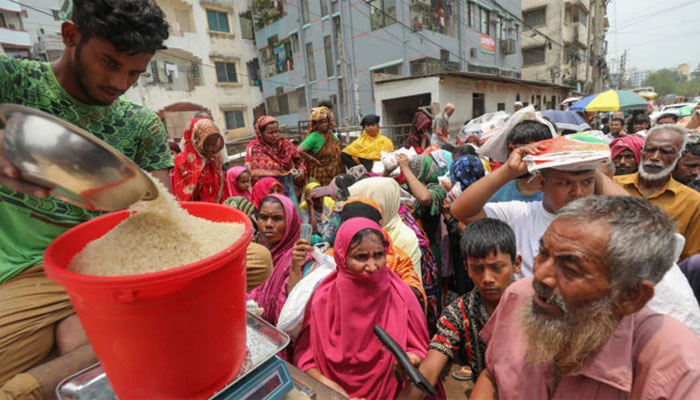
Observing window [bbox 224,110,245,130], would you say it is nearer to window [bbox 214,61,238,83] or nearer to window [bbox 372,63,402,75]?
window [bbox 214,61,238,83]

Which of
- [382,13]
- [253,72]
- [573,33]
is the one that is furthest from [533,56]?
[253,72]

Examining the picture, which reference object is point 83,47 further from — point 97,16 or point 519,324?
point 519,324

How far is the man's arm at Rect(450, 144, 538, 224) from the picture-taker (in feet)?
6.57

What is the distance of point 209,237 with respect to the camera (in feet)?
3.04

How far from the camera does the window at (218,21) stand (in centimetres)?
2272

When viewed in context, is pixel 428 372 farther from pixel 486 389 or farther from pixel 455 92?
pixel 455 92

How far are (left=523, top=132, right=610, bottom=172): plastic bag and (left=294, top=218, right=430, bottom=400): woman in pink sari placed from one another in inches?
41.3

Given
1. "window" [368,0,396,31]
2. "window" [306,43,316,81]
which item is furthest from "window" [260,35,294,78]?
"window" [368,0,396,31]

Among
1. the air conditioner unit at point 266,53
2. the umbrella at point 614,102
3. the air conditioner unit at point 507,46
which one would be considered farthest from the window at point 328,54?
the umbrella at point 614,102

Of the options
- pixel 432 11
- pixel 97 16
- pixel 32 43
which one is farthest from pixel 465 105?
pixel 32 43

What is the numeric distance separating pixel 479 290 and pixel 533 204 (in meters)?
0.72

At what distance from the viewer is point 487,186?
2.16 m

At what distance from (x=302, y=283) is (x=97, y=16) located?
1.76 meters

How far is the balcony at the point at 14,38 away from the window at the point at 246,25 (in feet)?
43.5
